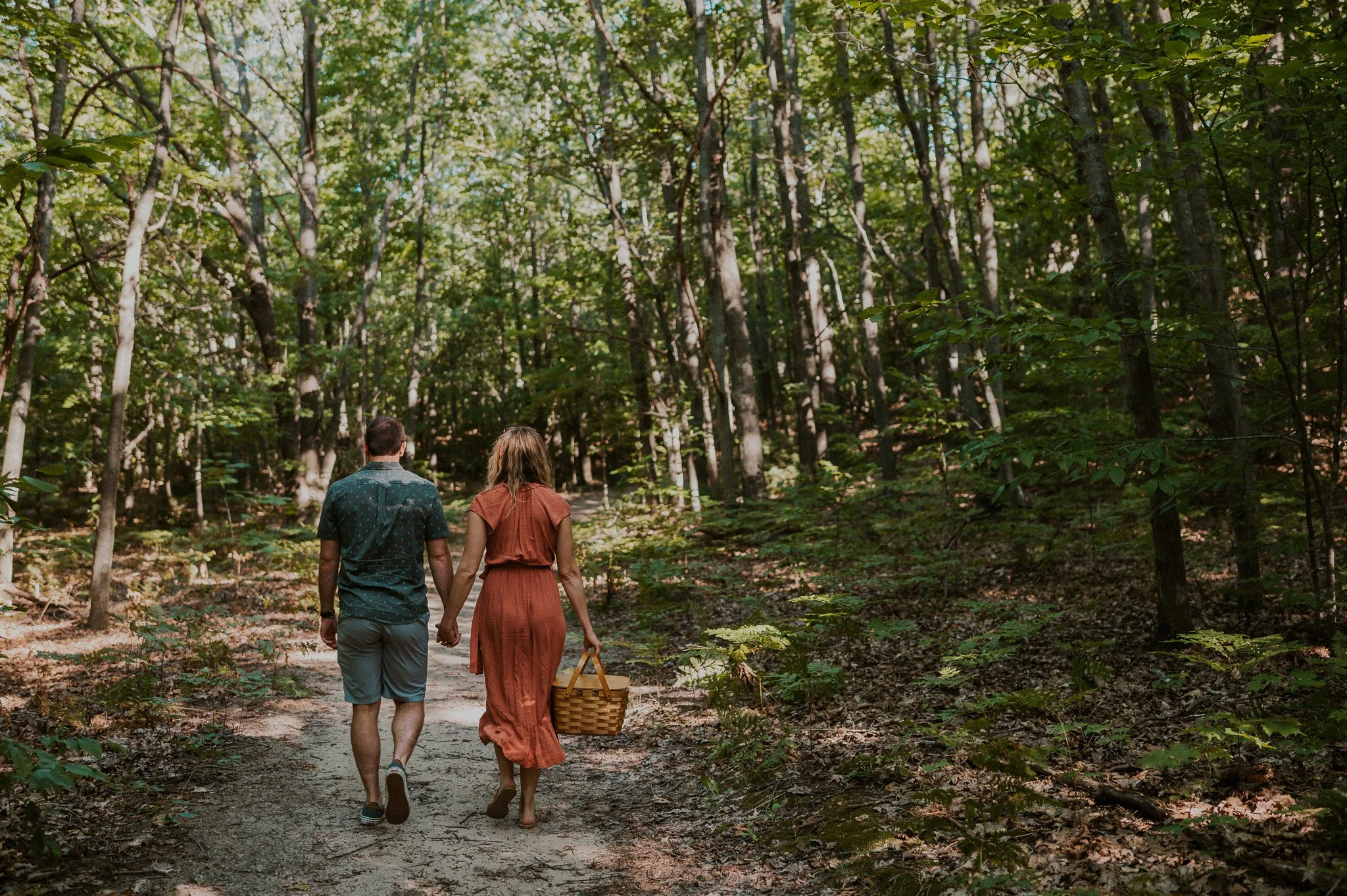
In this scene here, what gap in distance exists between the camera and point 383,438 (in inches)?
197

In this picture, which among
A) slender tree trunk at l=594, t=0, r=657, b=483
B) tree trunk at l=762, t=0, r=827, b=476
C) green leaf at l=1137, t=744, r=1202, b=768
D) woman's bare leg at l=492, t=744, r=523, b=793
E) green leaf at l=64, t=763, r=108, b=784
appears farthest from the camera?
slender tree trunk at l=594, t=0, r=657, b=483

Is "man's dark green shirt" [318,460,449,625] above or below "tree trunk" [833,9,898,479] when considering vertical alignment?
below

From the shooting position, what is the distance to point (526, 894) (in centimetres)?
400

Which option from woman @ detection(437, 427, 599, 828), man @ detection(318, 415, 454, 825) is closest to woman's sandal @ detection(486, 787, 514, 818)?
woman @ detection(437, 427, 599, 828)

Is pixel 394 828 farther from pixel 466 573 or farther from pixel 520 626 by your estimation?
pixel 466 573

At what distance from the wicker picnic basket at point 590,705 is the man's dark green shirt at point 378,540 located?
94 centimetres

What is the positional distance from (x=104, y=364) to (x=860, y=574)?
17114mm

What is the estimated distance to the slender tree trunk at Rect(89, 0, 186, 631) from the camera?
32.6ft

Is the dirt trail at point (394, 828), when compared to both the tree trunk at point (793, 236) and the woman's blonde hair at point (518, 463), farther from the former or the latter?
the tree trunk at point (793, 236)

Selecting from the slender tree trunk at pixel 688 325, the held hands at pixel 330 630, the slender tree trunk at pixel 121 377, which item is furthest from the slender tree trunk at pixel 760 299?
the held hands at pixel 330 630

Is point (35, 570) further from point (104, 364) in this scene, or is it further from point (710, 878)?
point (710, 878)

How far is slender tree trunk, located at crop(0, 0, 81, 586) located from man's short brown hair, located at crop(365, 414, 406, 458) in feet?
23.2

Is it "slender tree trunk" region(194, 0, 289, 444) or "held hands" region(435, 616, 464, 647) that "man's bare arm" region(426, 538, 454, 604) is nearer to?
"held hands" region(435, 616, 464, 647)

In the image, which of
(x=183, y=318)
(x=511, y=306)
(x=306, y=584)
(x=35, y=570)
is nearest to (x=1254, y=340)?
(x=306, y=584)
